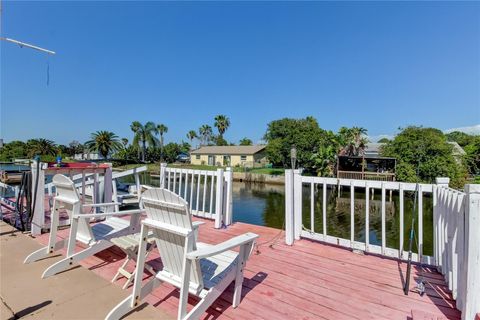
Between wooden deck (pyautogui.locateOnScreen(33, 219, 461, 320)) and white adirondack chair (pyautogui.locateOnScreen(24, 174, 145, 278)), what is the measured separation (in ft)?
0.69

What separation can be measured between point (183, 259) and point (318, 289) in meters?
1.25

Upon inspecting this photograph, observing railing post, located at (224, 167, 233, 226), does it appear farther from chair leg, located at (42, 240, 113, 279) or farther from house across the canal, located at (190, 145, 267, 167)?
house across the canal, located at (190, 145, 267, 167)

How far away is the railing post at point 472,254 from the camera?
4.68ft

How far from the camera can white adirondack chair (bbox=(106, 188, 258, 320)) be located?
1.53 metres

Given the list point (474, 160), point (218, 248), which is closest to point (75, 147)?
point (218, 248)

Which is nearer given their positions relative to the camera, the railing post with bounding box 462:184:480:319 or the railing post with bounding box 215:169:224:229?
the railing post with bounding box 462:184:480:319

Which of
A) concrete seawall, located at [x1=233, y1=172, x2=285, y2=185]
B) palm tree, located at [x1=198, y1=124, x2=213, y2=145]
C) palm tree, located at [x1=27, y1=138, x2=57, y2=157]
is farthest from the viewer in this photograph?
palm tree, located at [x1=198, y1=124, x2=213, y2=145]

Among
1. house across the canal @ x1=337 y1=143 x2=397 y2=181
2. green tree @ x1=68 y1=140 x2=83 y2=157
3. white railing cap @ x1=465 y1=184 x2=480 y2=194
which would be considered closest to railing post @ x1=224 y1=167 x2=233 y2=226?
white railing cap @ x1=465 y1=184 x2=480 y2=194

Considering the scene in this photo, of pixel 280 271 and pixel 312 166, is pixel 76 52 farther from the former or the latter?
pixel 312 166

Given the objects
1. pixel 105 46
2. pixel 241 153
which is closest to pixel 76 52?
pixel 105 46

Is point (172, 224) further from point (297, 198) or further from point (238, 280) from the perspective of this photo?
point (297, 198)

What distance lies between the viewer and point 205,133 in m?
55.4

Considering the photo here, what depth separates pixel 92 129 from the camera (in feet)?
114

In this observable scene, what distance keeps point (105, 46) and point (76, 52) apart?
6.02 feet
